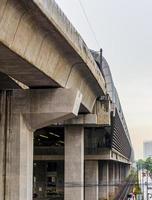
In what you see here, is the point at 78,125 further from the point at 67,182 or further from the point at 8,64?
the point at 8,64

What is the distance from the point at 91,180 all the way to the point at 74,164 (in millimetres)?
17724

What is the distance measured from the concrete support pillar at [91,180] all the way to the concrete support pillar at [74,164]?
15912mm

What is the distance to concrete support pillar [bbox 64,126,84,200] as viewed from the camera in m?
41.6

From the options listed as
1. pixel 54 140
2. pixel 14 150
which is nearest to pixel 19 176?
pixel 14 150

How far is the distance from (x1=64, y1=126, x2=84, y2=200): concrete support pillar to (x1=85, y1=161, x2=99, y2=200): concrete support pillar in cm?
1591

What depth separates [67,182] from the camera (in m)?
41.7

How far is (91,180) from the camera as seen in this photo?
59.2 m

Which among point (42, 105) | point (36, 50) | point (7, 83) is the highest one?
point (36, 50)

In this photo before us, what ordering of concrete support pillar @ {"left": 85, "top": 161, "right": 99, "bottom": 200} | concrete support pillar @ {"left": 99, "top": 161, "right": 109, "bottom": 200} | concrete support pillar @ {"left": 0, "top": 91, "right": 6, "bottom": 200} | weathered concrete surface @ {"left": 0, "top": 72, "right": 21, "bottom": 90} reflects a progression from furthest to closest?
concrete support pillar @ {"left": 99, "top": 161, "right": 109, "bottom": 200} → concrete support pillar @ {"left": 85, "top": 161, "right": 99, "bottom": 200} → weathered concrete surface @ {"left": 0, "top": 72, "right": 21, "bottom": 90} → concrete support pillar @ {"left": 0, "top": 91, "right": 6, "bottom": 200}

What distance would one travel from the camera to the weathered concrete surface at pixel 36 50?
16266mm

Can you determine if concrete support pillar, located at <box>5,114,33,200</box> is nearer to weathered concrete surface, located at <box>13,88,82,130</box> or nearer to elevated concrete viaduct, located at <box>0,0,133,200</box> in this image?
elevated concrete viaduct, located at <box>0,0,133,200</box>

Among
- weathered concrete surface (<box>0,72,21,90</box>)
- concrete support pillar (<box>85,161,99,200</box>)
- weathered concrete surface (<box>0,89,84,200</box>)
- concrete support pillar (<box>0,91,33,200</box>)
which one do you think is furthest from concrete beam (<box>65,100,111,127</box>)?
concrete support pillar (<box>85,161,99,200</box>)

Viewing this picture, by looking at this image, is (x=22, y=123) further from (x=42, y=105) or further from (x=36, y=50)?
(x=36, y=50)

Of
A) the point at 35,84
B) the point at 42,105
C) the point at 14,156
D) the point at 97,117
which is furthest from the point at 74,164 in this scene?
the point at 35,84
